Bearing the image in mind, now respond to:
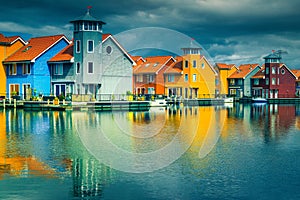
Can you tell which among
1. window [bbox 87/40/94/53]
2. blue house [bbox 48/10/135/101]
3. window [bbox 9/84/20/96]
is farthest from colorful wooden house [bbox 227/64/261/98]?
window [bbox 9/84/20/96]

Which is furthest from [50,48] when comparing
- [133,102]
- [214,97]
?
[214,97]

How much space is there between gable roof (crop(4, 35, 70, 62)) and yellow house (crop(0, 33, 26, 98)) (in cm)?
93

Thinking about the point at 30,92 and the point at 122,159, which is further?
the point at 30,92

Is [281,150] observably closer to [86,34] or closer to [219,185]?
[219,185]

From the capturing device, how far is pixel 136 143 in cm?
2741

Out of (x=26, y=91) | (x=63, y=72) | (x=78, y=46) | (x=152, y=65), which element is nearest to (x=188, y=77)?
(x=152, y=65)

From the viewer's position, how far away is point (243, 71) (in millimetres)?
118562

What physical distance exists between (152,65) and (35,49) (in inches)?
1173

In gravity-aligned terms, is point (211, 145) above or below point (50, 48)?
below

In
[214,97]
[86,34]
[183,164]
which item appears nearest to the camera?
[183,164]

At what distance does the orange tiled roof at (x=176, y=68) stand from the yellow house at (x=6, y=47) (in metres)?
32.1

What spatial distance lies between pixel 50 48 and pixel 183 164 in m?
52.4

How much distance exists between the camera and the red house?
10988cm

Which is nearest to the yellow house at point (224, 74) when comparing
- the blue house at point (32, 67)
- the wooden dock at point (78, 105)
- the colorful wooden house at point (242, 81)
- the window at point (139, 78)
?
the colorful wooden house at point (242, 81)
